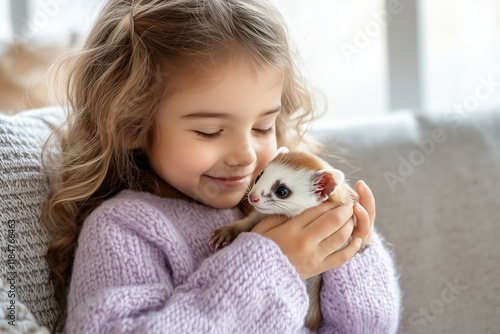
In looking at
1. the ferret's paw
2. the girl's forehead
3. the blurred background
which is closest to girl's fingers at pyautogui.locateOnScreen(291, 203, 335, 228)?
the ferret's paw

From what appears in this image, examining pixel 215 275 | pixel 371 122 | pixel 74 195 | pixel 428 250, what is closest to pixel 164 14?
pixel 74 195

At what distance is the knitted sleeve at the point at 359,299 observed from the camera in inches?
45.6

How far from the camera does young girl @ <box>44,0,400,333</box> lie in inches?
40.4

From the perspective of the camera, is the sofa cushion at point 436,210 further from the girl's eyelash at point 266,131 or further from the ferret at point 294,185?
the ferret at point 294,185

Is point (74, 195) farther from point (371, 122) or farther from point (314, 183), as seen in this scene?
point (371, 122)

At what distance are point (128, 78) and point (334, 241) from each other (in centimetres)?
48

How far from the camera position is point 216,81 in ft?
3.68

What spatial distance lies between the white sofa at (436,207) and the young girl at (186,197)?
33cm

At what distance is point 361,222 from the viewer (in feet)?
3.63

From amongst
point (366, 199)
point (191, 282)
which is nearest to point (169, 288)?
point (191, 282)

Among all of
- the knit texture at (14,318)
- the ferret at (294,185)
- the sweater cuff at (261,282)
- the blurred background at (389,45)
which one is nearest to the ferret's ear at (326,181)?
the ferret at (294,185)

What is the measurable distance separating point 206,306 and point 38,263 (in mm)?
336

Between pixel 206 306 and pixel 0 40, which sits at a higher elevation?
pixel 0 40

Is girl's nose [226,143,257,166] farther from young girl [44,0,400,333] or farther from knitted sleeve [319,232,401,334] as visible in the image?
knitted sleeve [319,232,401,334]
